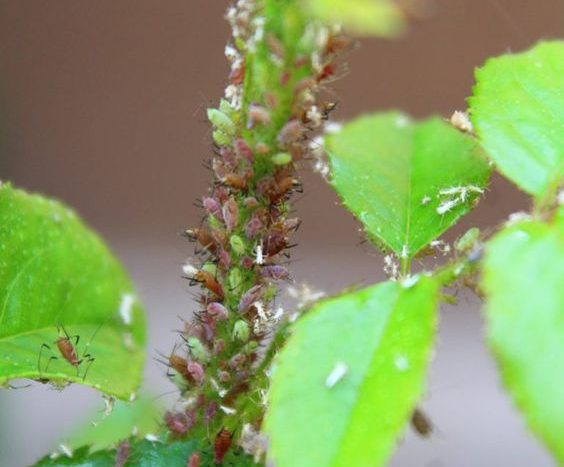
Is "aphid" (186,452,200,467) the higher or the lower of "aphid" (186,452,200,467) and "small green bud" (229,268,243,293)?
the lower

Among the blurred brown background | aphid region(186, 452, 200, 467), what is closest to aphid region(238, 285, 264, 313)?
aphid region(186, 452, 200, 467)

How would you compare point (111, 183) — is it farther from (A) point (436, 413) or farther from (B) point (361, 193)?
(B) point (361, 193)

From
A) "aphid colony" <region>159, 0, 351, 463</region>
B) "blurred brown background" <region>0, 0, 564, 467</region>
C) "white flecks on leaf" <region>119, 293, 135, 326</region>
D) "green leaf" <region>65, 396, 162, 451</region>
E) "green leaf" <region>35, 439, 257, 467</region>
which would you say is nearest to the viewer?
"aphid colony" <region>159, 0, 351, 463</region>

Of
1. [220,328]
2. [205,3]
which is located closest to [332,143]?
[220,328]

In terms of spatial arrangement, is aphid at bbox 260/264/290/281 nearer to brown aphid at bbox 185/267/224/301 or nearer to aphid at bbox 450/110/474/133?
brown aphid at bbox 185/267/224/301

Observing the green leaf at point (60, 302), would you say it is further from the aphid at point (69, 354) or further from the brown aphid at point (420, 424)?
the brown aphid at point (420, 424)

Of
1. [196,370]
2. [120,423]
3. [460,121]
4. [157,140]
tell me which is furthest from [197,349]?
[157,140]

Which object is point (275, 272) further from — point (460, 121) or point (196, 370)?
point (460, 121)

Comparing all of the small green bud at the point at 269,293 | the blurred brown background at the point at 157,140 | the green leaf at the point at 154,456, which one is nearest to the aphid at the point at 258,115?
the small green bud at the point at 269,293
